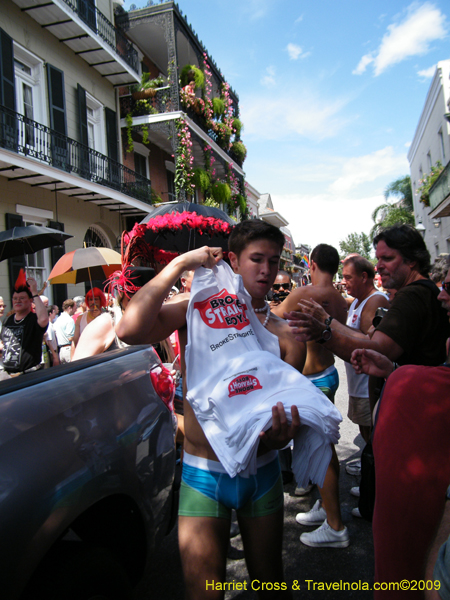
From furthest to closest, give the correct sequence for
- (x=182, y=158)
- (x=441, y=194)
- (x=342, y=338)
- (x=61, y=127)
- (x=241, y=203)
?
(x=241, y=203)
(x=441, y=194)
(x=182, y=158)
(x=61, y=127)
(x=342, y=338)

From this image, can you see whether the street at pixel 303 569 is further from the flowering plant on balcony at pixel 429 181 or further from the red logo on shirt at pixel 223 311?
the flowering plant on balcony at pixel 429 181

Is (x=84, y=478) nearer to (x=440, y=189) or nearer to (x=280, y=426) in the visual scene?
(x=280, y=426)

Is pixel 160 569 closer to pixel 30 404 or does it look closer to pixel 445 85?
pixel 30 404

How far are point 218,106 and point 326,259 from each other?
16.2 m

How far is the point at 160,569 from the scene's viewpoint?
2.73 meters

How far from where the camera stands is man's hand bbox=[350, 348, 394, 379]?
2025mm

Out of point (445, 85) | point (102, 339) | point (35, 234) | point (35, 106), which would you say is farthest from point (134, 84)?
point (102, 339)

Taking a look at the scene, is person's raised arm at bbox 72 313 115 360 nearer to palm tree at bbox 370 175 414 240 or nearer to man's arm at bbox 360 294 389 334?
man's arm at bbox 360 294 389 334

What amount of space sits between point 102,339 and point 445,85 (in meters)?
19.6

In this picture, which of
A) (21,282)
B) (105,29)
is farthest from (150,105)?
(21,282)

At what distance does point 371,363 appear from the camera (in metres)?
2.04

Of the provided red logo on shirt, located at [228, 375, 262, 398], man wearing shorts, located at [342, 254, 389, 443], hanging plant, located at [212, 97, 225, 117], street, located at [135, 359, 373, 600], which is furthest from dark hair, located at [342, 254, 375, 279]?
hanging plant, located at [212, 97, 225, 117]

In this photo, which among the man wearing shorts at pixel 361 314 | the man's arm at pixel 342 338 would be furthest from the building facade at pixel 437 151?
the man's arm at pixel 342 338

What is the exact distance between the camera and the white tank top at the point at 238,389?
1523 millimetres
